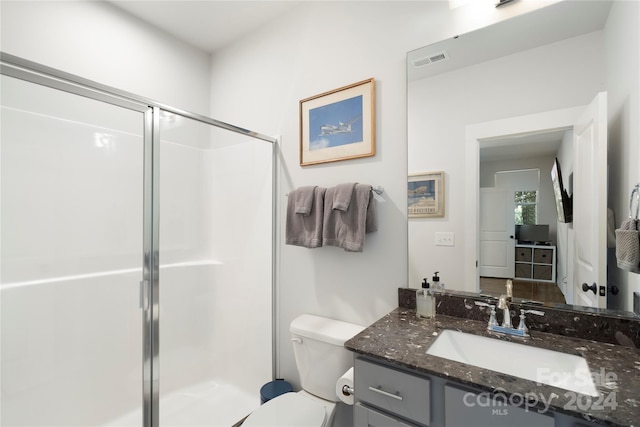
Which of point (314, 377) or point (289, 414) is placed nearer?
point (289, 414)

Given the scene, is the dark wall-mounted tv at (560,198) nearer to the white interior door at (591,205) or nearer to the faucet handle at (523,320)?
the white interior door at (591,205)

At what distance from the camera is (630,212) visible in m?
0.98

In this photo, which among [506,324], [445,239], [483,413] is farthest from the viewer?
→ [445,239]

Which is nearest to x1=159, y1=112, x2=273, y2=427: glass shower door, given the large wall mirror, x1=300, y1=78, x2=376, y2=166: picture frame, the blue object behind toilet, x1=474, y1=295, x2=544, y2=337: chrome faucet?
the blue object behind toilet

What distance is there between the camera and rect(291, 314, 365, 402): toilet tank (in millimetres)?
1427

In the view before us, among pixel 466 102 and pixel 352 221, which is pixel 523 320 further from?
pixel 466 102

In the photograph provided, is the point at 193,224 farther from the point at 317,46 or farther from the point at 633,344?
the point at 633,344

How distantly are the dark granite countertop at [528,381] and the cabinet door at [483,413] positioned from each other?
0.03m

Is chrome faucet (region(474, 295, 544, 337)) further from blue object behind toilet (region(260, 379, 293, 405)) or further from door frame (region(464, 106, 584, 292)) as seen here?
blue object behind toilet (region(260, 379, 293, 405))

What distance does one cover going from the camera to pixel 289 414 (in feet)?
4.36

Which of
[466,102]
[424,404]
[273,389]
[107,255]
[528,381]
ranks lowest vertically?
[273,389]

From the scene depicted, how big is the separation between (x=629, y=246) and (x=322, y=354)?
1.24 m

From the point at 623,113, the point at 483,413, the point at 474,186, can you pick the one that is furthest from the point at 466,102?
the point at 483,413

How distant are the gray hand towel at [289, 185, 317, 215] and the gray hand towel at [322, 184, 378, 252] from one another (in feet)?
0.35
